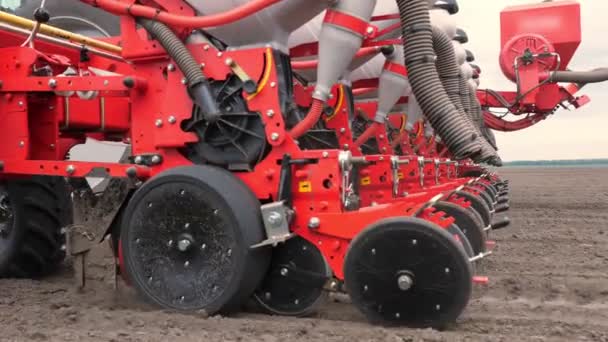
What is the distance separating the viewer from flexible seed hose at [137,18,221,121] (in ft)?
11.3

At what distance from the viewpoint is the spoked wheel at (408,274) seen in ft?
9.40

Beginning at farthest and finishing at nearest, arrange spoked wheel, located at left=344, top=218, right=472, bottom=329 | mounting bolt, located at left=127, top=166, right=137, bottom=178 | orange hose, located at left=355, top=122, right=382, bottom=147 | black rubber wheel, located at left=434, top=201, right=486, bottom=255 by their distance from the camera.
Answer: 1. orange hose, located at left=355, top=122, right=382, bottom=147
2. black rubber wheel, located at left=434, top=201, right=486, bottom=255
3. mounting bolt, located at left=127, top=166, right=137, bottom=178
4. spoked wheel, located at left=344, top=218, right=472, bottom=329

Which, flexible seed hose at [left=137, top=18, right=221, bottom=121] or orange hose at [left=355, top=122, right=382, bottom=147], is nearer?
flexible seed hose at [left=137, top=18, right=221, bottom=121]

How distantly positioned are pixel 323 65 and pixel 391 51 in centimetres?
232

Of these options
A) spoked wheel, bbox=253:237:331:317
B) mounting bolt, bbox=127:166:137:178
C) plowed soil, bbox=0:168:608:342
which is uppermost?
mounting bolt, bbox=127:166:137:178

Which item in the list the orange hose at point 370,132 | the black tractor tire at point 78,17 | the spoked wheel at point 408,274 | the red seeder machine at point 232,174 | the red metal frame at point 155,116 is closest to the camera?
the spoked wheel at point 408,274

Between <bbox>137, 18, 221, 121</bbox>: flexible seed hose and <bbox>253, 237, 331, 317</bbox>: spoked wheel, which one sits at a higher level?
<bbox>137, 18, 221, 121</bbox>: flexible seed hose

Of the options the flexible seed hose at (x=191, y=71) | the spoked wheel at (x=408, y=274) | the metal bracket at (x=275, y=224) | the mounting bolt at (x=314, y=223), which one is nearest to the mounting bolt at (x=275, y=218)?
the metal bracket at (x=275, y=224)

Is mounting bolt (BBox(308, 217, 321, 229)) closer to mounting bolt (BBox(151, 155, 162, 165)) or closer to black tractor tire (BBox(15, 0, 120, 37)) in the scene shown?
mounting bolt (BBox(151, 155, 162, 165))

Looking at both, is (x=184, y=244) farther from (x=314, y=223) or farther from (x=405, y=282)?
(x=405, y=282)

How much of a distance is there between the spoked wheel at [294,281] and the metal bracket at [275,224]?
17 centimetres

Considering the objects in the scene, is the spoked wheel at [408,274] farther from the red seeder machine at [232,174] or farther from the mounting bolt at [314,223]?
the mounting bolt at [314,223]

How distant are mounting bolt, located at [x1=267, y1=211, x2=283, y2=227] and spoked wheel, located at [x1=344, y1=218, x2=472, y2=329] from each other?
1.32 feet

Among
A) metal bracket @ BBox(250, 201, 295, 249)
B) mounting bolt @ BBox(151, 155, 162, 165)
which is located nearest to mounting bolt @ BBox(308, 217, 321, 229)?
metal bracket @ BBox(250, 201, 295, 249)
